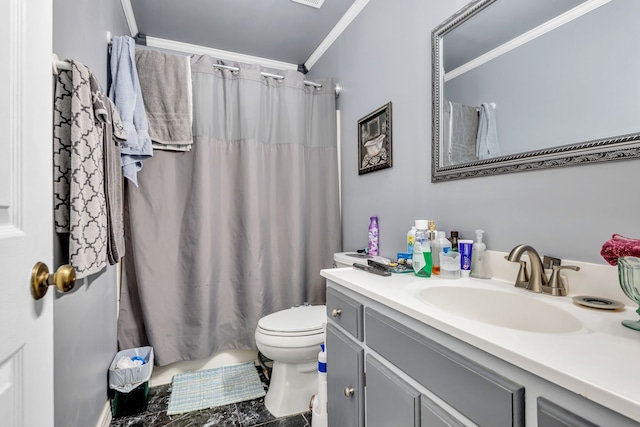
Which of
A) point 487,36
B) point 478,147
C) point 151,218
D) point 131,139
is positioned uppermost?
point 487,36

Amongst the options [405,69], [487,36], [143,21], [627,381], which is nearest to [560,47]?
[487,36]

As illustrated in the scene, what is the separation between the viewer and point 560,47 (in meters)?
0.88

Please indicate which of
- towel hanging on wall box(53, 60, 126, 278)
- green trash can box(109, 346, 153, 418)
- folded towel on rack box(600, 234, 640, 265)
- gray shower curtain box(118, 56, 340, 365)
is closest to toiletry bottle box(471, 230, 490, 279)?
folded towel on rack box(600, 234, 640, 265)

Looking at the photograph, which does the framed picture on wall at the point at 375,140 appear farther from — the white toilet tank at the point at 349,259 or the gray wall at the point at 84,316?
the gray wall at the point at 84,316

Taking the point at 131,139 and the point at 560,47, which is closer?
the point at 560,47

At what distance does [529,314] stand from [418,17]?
1.37 m

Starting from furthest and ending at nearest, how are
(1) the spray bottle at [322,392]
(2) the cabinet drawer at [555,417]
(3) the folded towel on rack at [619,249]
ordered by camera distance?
(1) the spray bottle at [322,392] < (3) the folded towel on rack at [619,249] < (2) the cabinet drawer at [555,417]

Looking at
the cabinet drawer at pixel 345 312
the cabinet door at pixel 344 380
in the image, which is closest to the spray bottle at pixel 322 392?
the cabinet door at pixel 344 380

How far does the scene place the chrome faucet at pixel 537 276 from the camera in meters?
0.83

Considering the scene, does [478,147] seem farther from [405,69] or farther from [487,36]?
[405,69]

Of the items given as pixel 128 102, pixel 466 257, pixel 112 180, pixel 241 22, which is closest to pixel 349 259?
pixel 466 257

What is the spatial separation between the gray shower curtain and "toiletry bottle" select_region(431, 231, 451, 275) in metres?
1.01

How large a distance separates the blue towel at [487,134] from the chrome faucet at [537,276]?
38 cm

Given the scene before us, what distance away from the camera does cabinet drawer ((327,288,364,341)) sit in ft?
3.21
